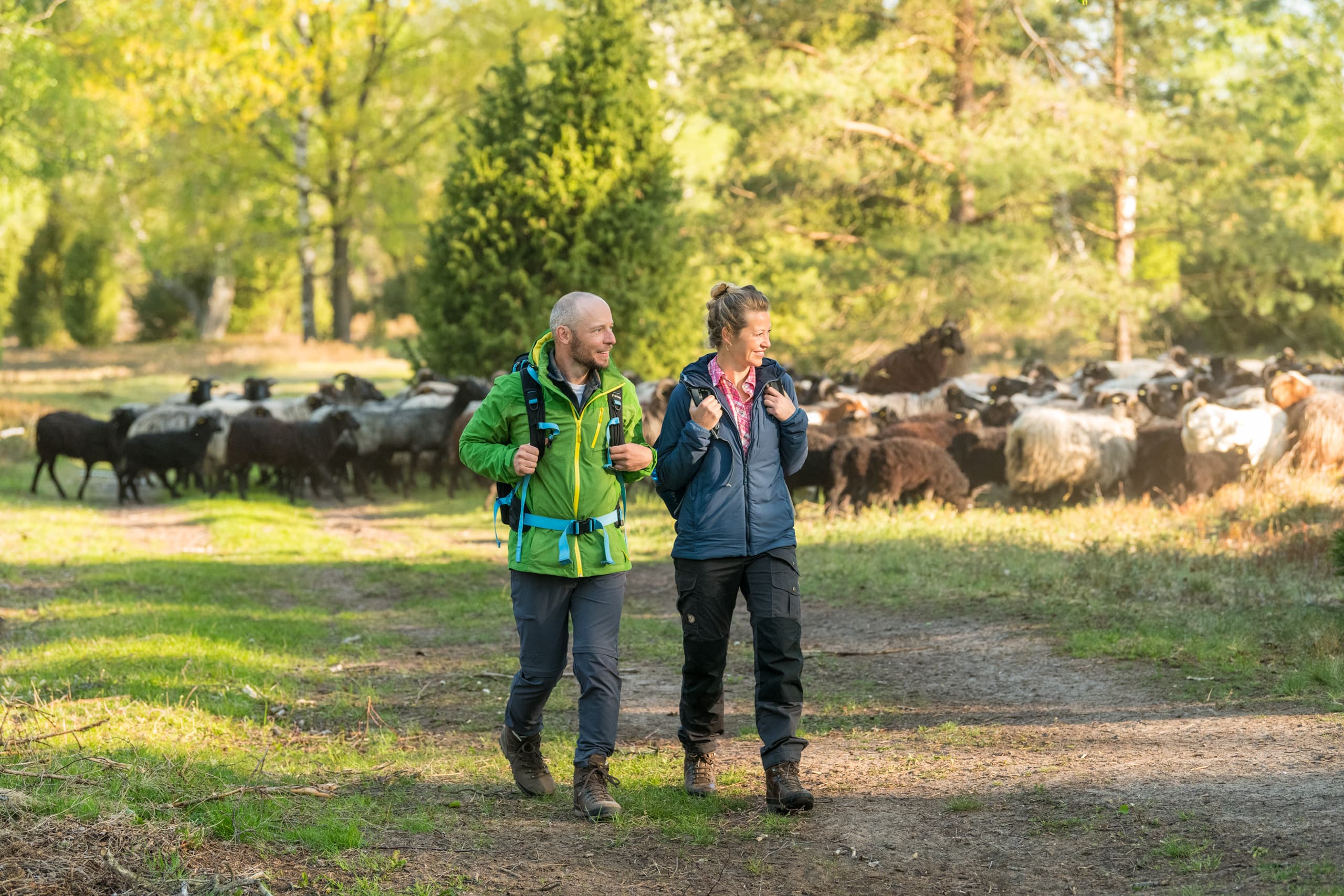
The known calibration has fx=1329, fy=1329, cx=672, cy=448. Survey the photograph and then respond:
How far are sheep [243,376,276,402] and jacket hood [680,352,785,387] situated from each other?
1673 centimetres

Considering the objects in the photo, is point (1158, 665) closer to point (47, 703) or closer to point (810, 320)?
point (47, 703)

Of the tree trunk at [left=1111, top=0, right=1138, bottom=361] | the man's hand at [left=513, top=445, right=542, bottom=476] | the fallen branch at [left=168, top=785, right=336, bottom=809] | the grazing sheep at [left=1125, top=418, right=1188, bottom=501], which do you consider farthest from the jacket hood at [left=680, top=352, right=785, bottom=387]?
the tree trunk at [left=1111, top=0, right=1138, bottom=361]

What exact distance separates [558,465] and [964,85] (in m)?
24.4

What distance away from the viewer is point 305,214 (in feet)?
145

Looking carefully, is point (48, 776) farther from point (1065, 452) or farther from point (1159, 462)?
point (1159, 462)

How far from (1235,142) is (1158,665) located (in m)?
21.1

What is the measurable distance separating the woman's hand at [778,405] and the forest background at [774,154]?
12.8m

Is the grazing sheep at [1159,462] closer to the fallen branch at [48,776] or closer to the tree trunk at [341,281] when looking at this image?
the fallen branch at [48,776]

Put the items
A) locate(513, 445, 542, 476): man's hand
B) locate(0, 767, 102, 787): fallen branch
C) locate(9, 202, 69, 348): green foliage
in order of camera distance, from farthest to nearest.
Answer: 1. locate(9, 202, 69, 348): green foliage
2. locate(513, 445, 542, 476): man's hand
3. locate(0, 767, 102, 787): fallen branch

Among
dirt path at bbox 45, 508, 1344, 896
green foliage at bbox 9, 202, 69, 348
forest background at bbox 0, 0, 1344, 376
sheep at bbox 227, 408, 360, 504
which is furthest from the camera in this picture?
green foliage at bbox 9, 202, 69, 348

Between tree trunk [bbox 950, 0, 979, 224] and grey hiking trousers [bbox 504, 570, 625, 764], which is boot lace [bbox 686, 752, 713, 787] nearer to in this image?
grey hiking trousers [bbox 504, 570, 625, 764]

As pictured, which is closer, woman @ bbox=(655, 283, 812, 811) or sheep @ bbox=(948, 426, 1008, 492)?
woman @ bbox=(655, 283, 812, 811)

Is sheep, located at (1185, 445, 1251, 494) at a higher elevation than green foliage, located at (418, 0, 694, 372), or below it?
below

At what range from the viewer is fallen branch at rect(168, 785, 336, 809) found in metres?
5.31
